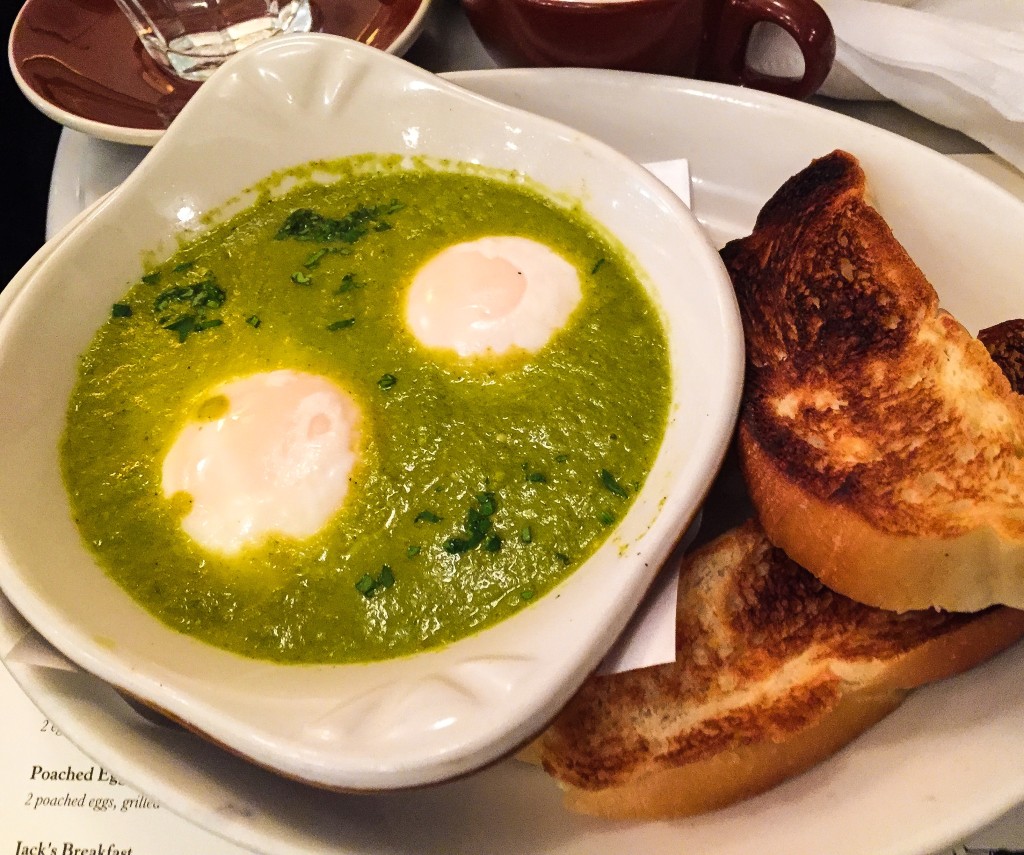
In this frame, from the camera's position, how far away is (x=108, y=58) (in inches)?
104

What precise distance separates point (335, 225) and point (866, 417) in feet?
4.57

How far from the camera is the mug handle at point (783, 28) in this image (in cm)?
195

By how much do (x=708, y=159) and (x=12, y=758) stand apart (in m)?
2.18

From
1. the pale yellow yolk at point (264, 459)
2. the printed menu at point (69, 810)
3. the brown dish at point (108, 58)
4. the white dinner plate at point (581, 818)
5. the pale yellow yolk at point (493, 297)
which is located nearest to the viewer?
the white dinner plate at point (581, 818)

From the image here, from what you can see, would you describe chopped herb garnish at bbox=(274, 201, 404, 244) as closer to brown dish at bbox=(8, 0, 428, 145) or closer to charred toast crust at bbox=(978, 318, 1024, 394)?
brown dish at bbox=(8, 0, 428, 145)

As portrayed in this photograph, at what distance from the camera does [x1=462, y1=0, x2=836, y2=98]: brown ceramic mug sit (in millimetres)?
1971

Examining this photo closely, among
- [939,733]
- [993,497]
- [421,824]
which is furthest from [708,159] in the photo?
[421,824]

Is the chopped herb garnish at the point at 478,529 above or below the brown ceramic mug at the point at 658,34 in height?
below

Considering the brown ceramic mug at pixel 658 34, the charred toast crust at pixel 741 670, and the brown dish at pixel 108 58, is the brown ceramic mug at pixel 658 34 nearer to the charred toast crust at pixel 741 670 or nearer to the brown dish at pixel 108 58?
the brown dish at pixel 108 58

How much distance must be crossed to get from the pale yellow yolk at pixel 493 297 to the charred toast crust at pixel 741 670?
661 millimetres

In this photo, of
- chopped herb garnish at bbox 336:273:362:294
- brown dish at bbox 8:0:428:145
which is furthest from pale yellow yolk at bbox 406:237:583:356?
brown dish at bbox 8:0:428:145

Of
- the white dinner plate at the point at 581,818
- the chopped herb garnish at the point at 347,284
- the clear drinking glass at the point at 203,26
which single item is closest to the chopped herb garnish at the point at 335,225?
the chopped herb garnish at the point at 347,284

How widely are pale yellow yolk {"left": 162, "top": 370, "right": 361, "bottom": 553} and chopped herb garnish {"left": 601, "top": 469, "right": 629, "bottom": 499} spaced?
0.54m

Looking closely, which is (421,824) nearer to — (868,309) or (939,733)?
(939,733)
